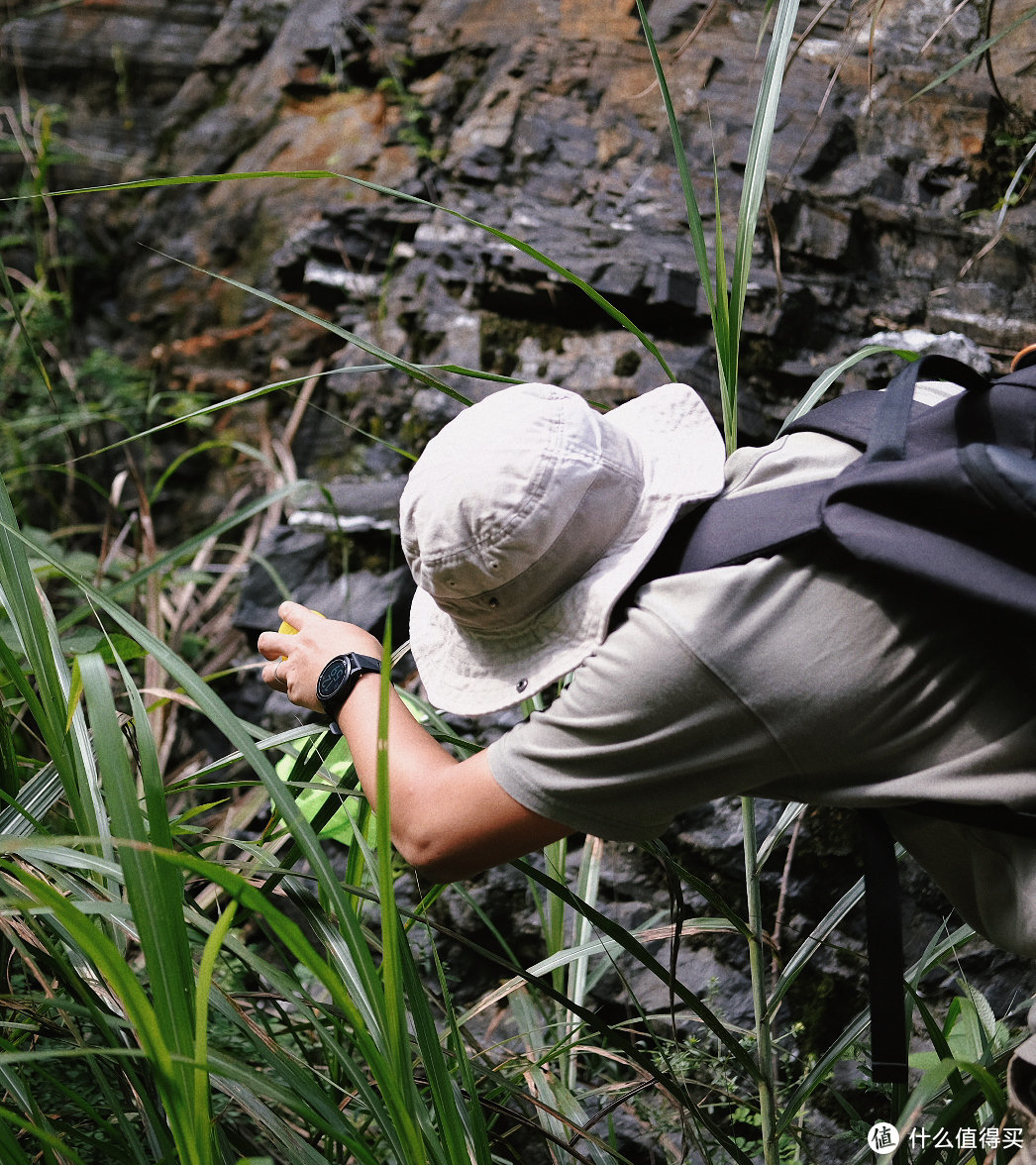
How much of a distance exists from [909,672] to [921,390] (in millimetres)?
411

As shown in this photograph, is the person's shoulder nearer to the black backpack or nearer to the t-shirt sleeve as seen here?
the black backpack

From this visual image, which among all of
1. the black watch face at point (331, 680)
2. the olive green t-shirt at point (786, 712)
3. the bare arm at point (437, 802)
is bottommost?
the bare arm at point (437, 802)

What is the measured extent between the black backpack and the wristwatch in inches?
13.7

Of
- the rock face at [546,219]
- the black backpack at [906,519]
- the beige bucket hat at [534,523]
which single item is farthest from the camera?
the rock face at [546,219]

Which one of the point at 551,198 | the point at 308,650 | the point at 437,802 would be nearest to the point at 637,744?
the point at 437,802

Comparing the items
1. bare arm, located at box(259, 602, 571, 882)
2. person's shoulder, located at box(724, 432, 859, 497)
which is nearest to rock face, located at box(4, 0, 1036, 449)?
person's shoulder, located at box(724, 432, 859, 497)

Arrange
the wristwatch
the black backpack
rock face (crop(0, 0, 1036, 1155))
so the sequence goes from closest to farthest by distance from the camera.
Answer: the black backpack, the wristwatch, rock face (crop(0, 0, 1036, 1155))

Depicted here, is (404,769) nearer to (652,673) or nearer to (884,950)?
(652,673)

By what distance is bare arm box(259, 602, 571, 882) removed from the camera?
3.53 ft

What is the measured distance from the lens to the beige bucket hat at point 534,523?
3.50 ft

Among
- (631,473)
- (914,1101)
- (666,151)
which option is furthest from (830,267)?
(914,1101)

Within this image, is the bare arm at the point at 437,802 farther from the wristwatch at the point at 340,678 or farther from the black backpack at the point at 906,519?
the black backpack at the point at 906,519

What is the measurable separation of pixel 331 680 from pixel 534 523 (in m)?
0.34

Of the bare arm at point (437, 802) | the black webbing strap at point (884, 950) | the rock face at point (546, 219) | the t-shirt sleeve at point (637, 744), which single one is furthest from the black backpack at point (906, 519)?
the rock face at point (546, 219)
